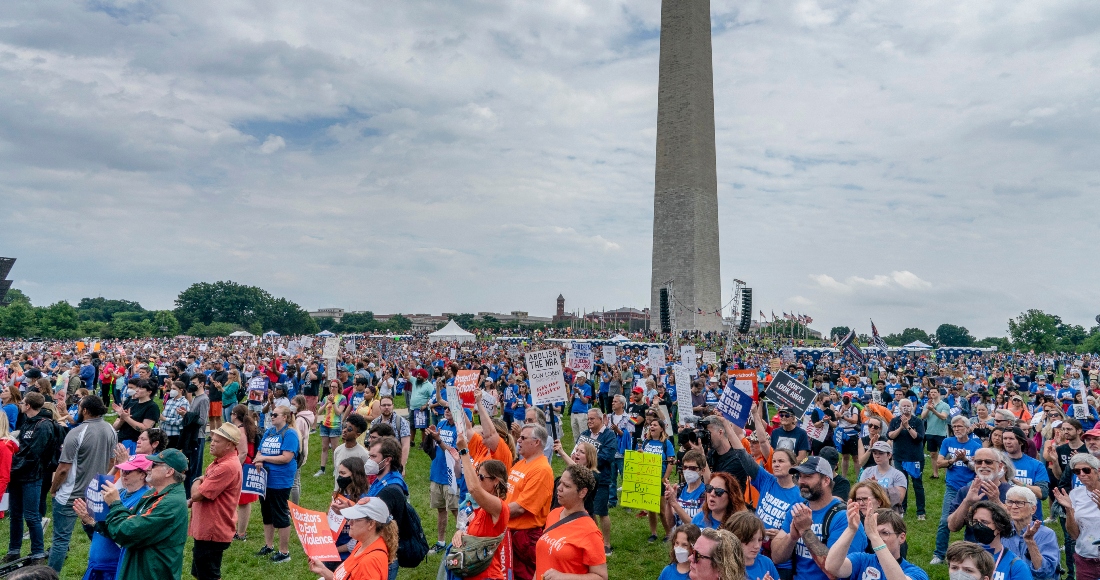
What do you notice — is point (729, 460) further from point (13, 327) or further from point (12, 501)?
point (13, 327)

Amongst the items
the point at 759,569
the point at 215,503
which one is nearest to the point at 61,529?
the point at 215,503

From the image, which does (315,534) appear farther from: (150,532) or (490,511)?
(490,511)

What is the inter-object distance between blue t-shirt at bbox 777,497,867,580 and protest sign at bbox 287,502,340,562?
325 cm

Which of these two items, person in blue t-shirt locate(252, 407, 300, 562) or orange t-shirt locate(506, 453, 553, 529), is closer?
orange t-shirt locate(506, 453, 553, 529)

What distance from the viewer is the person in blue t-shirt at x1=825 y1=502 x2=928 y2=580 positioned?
4.12m

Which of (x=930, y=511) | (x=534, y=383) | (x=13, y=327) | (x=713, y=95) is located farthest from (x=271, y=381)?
(x=13, y=327)

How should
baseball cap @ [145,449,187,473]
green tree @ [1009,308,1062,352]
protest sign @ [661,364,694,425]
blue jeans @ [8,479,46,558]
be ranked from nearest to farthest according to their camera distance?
baseball cap @ [145,449,187,473]
blue jeans @ [8,479,46,558]
protest sign @ [661,364,694,425]
green tree @ [1009,308,1062,352]

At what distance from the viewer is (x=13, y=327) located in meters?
67.5

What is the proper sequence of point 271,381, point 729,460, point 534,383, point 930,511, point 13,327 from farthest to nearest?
1. point 13,327
2. point 271,381
3. point 930,511
4. point 534,383
5. point 729,460

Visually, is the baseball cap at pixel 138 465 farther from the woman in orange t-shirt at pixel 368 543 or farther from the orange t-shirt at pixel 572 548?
the orange t-shirt at pixel 572 548

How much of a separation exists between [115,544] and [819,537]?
5.00m

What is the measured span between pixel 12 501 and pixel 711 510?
7165mm

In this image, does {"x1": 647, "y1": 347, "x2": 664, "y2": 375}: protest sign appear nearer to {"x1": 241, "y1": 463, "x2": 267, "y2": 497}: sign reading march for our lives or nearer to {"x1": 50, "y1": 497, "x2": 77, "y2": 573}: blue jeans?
{"x1": 241, "y1": 463, "x2": 267, "y2": 497}: sign reading march for our lives

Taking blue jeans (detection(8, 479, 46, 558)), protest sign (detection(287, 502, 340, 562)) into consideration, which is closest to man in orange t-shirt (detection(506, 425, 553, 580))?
protest sign (detection(287, 502, 340, 562))
